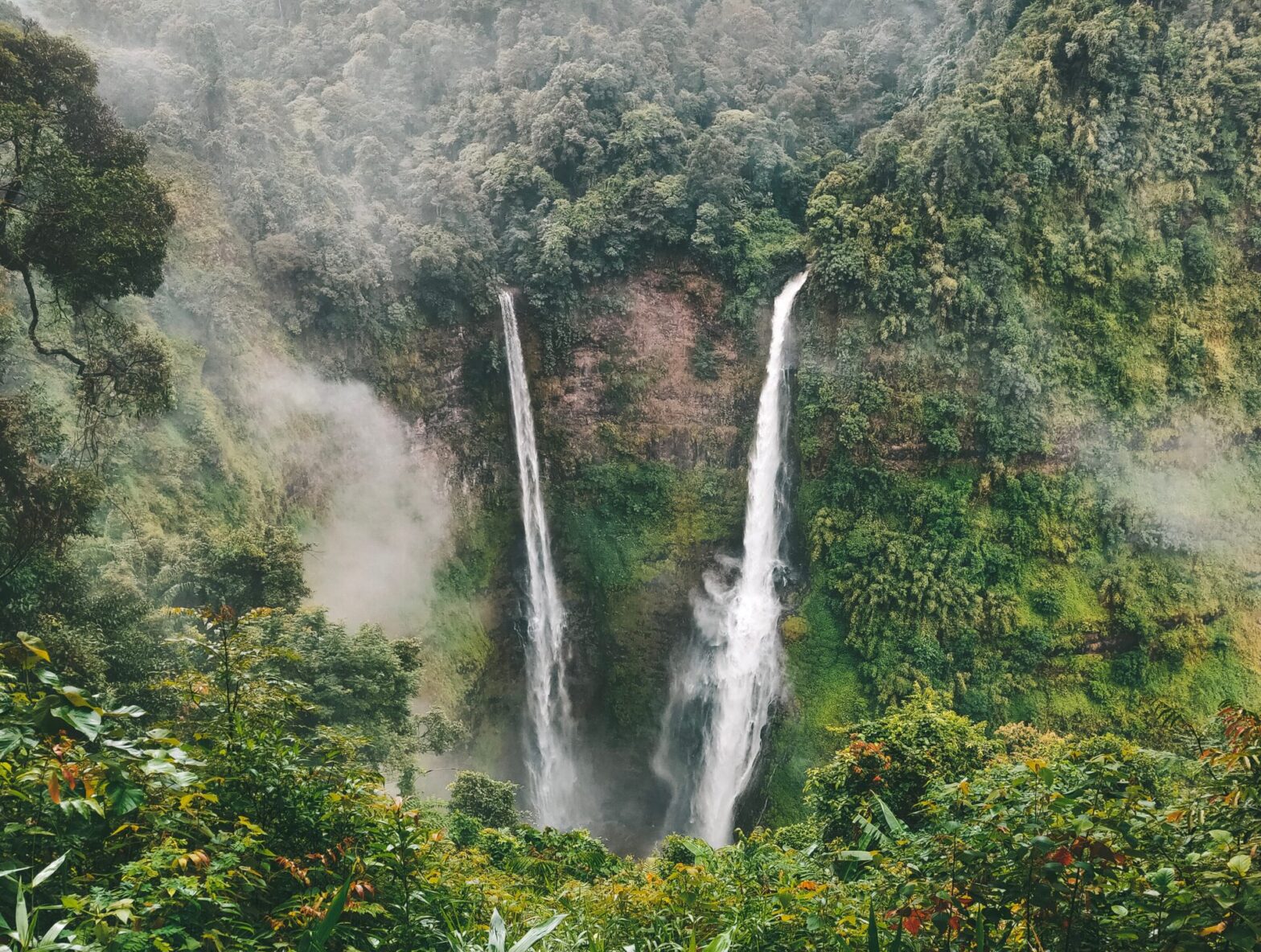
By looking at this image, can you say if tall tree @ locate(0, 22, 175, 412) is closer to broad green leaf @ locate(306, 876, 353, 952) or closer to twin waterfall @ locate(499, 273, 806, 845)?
broad green leaf @ locate(306, 876, 353, 952)

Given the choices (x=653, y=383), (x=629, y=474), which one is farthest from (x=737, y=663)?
(x=653, y=383)

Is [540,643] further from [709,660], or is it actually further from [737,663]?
[737,663]

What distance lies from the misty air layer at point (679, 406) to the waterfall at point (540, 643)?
0.11 meters

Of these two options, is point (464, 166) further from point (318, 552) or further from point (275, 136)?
point (318, 552)

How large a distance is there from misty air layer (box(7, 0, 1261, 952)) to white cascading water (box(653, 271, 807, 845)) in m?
0.10

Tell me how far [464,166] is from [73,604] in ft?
56.4

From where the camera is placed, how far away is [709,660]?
2119cm

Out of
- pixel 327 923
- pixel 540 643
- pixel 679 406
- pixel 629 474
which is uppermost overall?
pixel 679 406

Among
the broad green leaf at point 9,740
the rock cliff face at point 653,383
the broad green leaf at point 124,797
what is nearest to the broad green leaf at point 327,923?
the broad green leaf at point 124,797

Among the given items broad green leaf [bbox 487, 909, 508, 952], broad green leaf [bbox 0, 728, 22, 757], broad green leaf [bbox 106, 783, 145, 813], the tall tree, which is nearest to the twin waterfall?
the tall tree

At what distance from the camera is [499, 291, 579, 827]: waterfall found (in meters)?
21.3

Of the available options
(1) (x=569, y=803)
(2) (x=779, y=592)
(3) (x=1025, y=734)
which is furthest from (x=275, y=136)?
(3) (x=1025, y=734)

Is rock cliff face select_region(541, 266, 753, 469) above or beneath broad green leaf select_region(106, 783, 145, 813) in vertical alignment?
above

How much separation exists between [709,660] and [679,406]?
6.76 m
